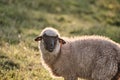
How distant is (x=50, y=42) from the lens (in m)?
10.5

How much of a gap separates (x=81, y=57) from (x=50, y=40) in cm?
82

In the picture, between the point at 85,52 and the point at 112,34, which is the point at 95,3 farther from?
the point at 85,52

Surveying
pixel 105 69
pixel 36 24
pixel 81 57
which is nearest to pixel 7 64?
pixel 81 57

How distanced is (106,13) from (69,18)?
3587mm

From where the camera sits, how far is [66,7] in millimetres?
24875

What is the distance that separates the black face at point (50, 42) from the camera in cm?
1047

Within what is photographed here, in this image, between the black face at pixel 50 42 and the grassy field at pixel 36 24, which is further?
the grassy field at pixel 36 24

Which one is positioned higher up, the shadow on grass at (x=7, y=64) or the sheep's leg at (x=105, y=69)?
the sheep's leg at (x=105, y=69)

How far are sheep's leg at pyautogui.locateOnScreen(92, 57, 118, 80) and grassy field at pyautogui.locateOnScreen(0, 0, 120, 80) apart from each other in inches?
71.9

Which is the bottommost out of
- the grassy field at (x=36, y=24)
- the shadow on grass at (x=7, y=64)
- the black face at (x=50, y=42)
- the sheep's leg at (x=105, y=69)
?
the grassy field at (x=36, y=24)

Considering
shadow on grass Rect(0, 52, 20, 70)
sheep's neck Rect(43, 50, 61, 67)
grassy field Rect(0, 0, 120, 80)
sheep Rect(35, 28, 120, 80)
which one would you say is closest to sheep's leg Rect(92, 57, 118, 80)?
sheep Rect(35, 28, 120, 80)

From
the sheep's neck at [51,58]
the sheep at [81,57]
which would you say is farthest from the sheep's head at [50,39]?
the sheep's neck at [51,58]

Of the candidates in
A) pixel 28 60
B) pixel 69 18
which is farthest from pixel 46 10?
pixel 28 60

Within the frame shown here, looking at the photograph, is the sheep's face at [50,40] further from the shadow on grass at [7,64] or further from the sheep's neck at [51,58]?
the shadow on grass at [7,64]
